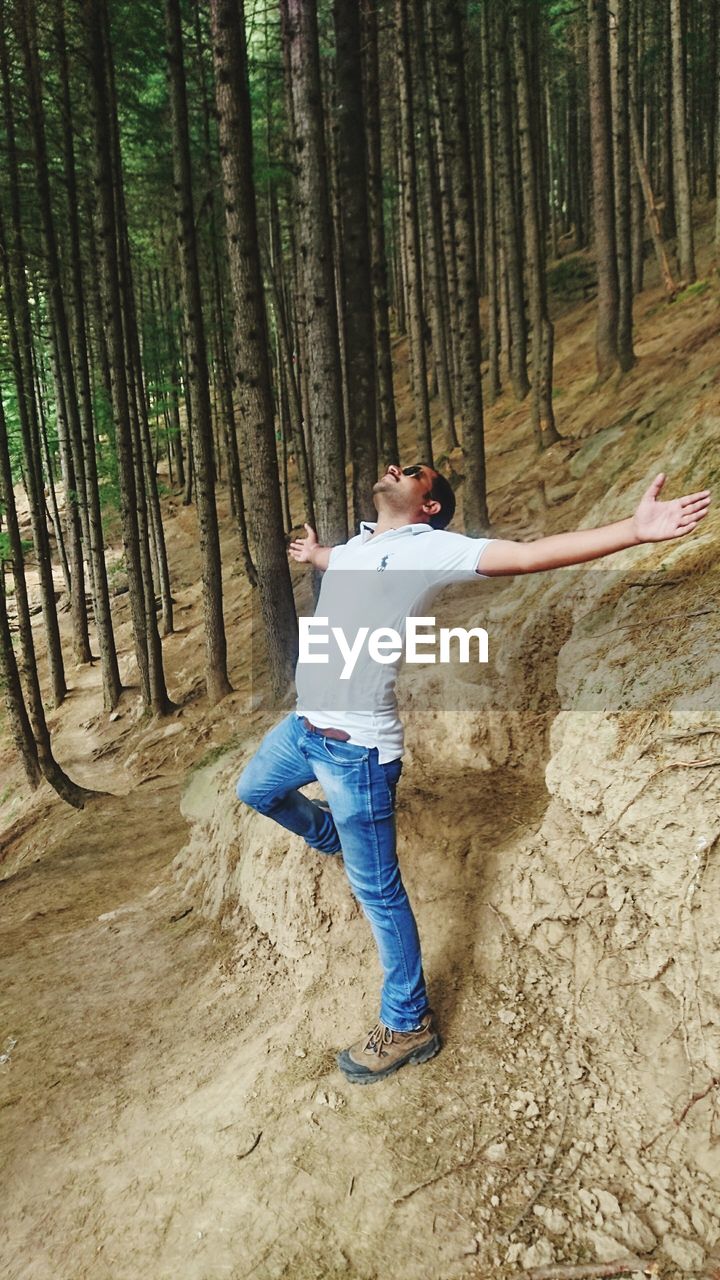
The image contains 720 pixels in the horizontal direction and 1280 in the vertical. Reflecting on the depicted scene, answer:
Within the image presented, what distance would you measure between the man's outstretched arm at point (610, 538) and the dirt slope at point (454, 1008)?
91cm

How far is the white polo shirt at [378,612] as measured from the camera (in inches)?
117

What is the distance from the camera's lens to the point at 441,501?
10.7ft

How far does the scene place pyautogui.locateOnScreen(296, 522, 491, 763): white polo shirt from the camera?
117 inches

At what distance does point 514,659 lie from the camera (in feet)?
17.3

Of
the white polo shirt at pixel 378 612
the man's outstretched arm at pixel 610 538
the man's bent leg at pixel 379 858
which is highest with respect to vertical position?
the man's outstretched arm at pixel 610 538

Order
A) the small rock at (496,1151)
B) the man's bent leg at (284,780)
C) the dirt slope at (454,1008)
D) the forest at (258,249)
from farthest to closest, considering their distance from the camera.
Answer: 1. the forest at (258,249)
2. the man's bent leg at (284,780)
3. the small rock at (496,1151)
4. the dirt slope at (454,1008)

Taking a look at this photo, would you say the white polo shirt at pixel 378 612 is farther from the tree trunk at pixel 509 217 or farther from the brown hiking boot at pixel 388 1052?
the tree trunk at pixel 509 217

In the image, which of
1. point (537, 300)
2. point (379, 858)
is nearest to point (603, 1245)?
point (379, 858)

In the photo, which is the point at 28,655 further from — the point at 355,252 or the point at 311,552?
the point at 311,552

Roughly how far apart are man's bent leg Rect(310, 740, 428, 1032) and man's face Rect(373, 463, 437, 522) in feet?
3.27

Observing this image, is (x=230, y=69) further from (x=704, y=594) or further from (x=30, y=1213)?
(x=30, y=1213)

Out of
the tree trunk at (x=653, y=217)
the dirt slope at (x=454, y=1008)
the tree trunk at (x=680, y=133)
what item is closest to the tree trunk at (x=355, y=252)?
the dirt slope at (x=454, y=1008)

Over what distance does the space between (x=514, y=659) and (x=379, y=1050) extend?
9.11 feet

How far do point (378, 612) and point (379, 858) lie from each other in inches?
38.8
